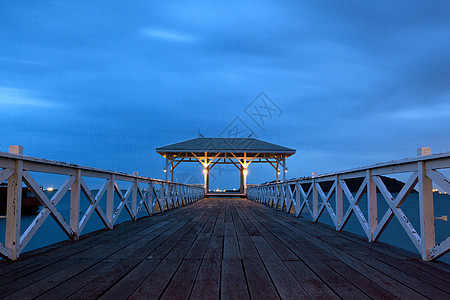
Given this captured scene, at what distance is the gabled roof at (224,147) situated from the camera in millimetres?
18281

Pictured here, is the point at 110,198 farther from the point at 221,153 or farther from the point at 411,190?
the point at 221,153

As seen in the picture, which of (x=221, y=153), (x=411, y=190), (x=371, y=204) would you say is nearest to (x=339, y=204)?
(x=371, y=204)

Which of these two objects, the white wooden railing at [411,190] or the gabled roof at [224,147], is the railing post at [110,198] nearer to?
the white wooden railing at [411,190]

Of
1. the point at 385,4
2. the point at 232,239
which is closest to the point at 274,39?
the point at 385,4

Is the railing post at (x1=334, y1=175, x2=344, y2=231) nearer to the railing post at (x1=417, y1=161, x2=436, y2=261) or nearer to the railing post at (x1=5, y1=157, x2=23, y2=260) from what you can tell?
the railing post at (x1=417, y1=161, x2=436, y2=261)

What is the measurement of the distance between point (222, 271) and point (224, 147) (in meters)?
17.1

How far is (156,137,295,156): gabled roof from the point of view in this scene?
18281 mm

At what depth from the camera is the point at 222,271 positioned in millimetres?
2127

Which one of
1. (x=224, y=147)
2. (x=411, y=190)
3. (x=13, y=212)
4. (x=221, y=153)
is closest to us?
(x=13, y=212)

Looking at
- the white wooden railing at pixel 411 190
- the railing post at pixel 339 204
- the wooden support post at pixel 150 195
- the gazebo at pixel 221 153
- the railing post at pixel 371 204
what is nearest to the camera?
the white wooden railing at pixel 411 190

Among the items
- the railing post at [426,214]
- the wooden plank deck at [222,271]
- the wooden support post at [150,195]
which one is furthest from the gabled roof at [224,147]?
the railing post at [426,214]

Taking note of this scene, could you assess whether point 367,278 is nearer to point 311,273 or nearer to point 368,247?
point 311,273

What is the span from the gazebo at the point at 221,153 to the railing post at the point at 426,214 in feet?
52.1

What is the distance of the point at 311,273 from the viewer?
208cm
